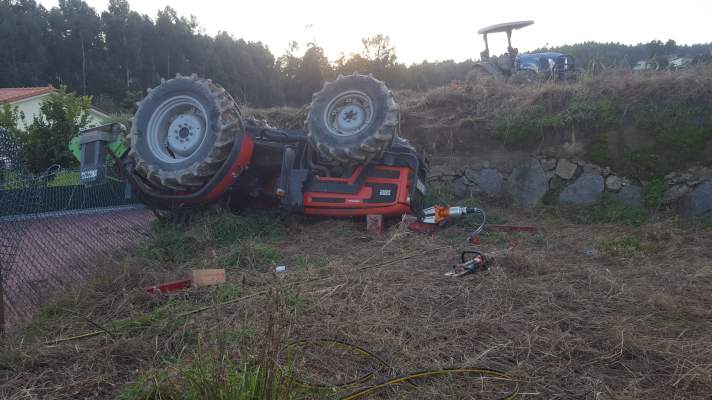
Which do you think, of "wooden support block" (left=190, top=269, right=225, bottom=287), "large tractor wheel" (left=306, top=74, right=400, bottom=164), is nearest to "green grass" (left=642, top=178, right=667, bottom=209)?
"large tractor wheel" (left=306, top=74, right=400, bottom=164)

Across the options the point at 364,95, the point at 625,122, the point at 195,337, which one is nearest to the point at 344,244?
the point at 364,95

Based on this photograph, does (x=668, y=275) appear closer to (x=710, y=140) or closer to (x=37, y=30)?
(x=710, y=140)

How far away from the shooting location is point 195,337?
2900mm

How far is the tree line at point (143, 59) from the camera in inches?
1375

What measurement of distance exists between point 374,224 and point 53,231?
3472 mm

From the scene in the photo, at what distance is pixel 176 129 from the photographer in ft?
20.0

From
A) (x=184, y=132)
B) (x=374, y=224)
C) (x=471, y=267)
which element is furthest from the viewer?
(x=184, y=132)

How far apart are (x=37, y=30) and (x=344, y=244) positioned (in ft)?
132

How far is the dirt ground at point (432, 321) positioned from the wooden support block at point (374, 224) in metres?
0.81

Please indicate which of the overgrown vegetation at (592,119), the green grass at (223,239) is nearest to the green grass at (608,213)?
the overgrown vegetation at (592,119)

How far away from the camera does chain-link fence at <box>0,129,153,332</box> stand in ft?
12.8

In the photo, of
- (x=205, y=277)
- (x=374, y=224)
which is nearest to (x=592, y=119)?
(x=374, y=224)

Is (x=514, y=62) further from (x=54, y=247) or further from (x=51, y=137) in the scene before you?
(x=51, y=137)

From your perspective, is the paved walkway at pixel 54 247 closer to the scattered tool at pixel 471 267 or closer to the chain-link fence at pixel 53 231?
the chain-link fence at pixel 53 231
